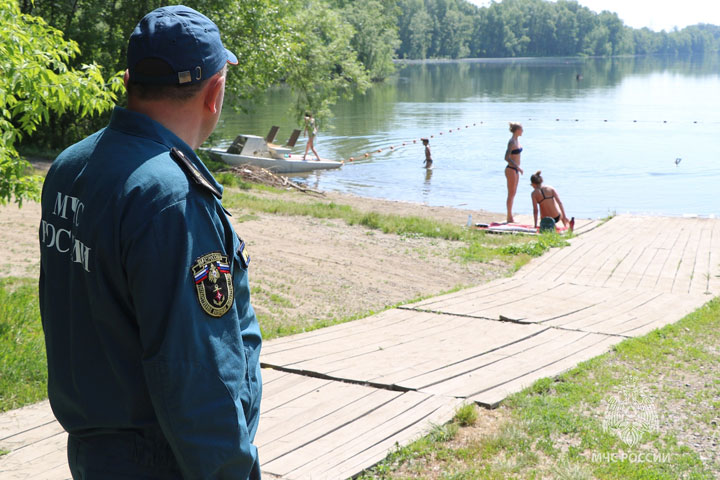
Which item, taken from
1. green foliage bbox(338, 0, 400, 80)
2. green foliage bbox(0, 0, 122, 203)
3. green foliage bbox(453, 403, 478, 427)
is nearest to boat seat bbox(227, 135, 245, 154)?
green foliage bbox(0, 0, 122, 203)

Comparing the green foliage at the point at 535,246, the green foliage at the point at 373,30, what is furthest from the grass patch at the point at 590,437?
the green foliage at the point at 373,30

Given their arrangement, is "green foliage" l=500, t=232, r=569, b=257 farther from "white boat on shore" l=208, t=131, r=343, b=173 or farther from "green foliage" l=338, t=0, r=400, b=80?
"green foliage" l=338, t=0, r=400, b=80

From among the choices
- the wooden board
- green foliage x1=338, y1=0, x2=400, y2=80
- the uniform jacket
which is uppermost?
green foliage x1=338, y1=0, x2=400, y2=80

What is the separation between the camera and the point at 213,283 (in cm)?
171

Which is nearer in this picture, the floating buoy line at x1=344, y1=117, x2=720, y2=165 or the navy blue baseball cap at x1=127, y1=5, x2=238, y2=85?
the navy blue baseball cap at x1=127, y1=5, x2=238, y2=85

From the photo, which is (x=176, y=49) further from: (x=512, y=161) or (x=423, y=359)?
(x=512, y=161)

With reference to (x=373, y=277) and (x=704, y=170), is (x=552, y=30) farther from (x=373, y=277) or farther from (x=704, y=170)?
(x=373, y=277)

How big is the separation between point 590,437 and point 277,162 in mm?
22321

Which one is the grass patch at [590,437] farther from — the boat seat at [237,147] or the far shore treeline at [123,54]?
the boat seat at [237,147]

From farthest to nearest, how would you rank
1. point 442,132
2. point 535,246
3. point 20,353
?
point 442,132, point 535,246, point 20,353

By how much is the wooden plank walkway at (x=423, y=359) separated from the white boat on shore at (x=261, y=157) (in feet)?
52.7

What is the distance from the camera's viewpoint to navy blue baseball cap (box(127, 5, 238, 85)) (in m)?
1.82

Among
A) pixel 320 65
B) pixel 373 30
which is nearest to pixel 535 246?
pixel 320 65

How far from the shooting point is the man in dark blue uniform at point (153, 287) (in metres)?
1.67
